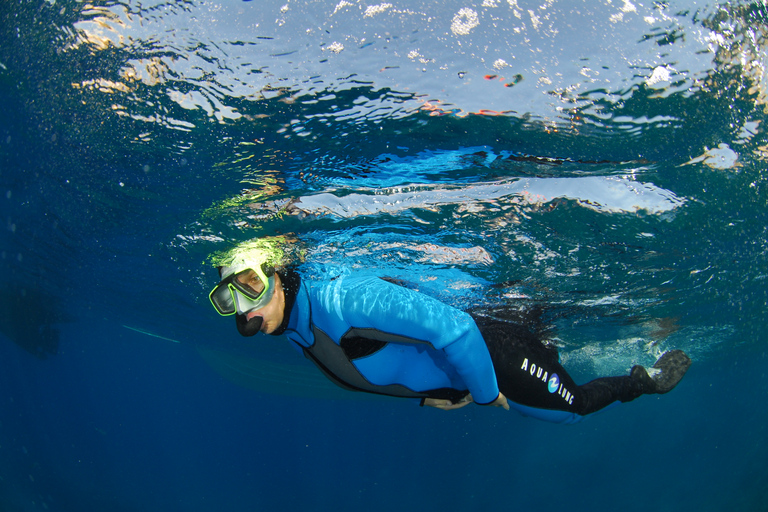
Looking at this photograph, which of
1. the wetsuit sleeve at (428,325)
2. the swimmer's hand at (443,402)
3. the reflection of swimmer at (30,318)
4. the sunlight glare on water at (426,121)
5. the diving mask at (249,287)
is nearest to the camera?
the sunlight glare on water at (426,121)

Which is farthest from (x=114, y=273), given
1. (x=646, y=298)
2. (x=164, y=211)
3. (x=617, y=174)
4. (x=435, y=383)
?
(x=646, y=298)

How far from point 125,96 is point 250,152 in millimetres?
1600

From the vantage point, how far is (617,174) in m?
5.62

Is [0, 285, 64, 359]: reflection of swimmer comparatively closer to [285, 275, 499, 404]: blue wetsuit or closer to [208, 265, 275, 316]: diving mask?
[208, 265, 275, 316]: diving mask

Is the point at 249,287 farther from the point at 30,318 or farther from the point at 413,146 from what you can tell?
the point at 30,318

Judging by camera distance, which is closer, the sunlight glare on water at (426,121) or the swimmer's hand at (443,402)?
the sunlight glare on water at (426,121)

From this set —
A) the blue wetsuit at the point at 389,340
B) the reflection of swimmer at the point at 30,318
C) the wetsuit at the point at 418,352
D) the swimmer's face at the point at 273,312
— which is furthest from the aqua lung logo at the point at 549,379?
the reflection of swimmer at the point at 30,318

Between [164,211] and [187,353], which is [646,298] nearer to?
[164,211]

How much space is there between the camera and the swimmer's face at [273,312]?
198 inches

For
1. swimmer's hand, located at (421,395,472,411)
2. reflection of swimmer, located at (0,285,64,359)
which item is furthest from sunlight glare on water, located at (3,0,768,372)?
reflection of swimmer, located at (0,285,64,359)

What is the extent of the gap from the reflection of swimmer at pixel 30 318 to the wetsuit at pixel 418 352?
24984 mm

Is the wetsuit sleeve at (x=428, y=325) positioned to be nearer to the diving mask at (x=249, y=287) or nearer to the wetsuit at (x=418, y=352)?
the wetsuit at (x=418, y=352)

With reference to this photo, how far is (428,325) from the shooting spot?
4.25 metres

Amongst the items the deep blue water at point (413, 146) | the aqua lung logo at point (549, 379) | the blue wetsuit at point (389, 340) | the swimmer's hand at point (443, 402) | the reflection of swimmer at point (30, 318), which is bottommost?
the reflection of swimmer at point (30, 318)
